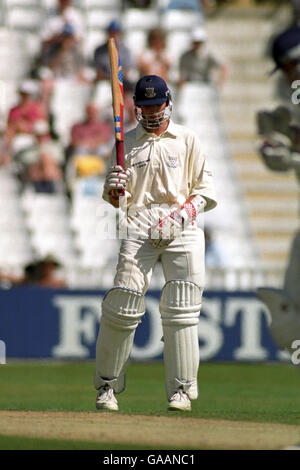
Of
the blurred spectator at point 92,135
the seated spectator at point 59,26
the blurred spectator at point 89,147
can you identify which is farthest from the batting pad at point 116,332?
the seated spectator at point 59,26

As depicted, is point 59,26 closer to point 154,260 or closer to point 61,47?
point 61,47

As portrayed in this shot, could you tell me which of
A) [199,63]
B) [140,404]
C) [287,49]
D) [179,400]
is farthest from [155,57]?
[179,400]

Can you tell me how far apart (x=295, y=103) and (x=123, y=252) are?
1473 millimetres

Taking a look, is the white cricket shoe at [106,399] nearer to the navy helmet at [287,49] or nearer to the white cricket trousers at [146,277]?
the white cricket trousers at [146,277]

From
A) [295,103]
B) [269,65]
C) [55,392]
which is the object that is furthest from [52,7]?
[295,103]

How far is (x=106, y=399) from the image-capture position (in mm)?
7852

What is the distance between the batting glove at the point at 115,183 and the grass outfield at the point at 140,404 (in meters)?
1.37

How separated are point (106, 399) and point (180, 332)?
2.22 ft

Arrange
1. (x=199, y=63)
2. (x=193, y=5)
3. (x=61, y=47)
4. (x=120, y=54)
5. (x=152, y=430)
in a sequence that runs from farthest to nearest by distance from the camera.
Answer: (x=193, y=5) < (x=199, y=63) < (x=61, y=47) < (x=120, y=54) < (x=152, y=430)

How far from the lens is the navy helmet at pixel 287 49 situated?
305 inches

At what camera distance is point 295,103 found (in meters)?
7.89

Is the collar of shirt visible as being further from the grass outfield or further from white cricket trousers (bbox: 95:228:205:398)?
the grass outfield

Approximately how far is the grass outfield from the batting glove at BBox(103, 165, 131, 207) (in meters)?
1.37

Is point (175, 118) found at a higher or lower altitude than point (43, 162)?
higher
